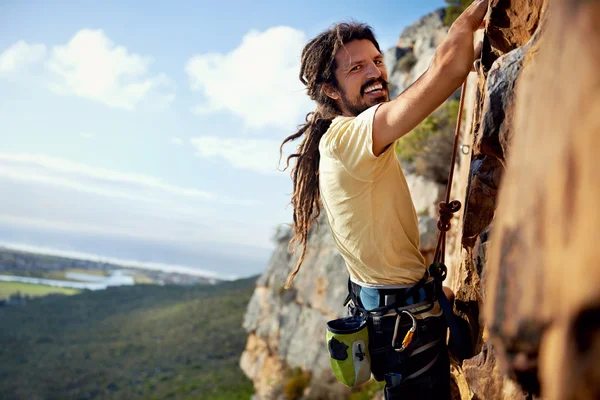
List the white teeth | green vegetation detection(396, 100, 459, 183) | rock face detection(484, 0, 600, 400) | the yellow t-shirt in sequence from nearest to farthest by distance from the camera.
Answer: rock face detection(484, 0, 600, 400) < the yellow t-shirt < the white teeth < green vegetation detection(396, 100, 459, 183)

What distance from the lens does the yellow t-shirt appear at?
229cm

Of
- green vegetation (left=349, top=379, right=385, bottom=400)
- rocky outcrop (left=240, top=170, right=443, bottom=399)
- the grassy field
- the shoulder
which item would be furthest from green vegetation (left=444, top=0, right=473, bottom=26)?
the grassy field

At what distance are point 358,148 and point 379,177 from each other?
218 mm

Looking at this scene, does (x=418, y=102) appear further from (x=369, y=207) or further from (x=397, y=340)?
(x=397, y=340)

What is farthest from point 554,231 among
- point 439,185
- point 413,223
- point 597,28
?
point 439,185

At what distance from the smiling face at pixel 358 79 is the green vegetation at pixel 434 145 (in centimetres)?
832

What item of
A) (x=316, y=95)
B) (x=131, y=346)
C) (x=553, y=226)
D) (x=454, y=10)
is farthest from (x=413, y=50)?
(x=131, y=346)

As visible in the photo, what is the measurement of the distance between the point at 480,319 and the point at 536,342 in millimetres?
1642

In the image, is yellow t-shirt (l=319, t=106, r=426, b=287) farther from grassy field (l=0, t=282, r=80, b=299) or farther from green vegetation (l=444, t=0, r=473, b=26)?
grassy field (l=0, t=282, r=80, b=299)

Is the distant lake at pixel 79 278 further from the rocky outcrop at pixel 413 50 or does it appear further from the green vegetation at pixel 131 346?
the rocky outcrop at pixel 413 50

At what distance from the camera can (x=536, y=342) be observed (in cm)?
107

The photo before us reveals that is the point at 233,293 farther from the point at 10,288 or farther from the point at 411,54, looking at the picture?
the point at 10,288

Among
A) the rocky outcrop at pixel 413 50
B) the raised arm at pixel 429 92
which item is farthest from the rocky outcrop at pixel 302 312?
the raised arm at pixel 429 92

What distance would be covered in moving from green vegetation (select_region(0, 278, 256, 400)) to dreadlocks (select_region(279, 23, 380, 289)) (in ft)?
65.3
